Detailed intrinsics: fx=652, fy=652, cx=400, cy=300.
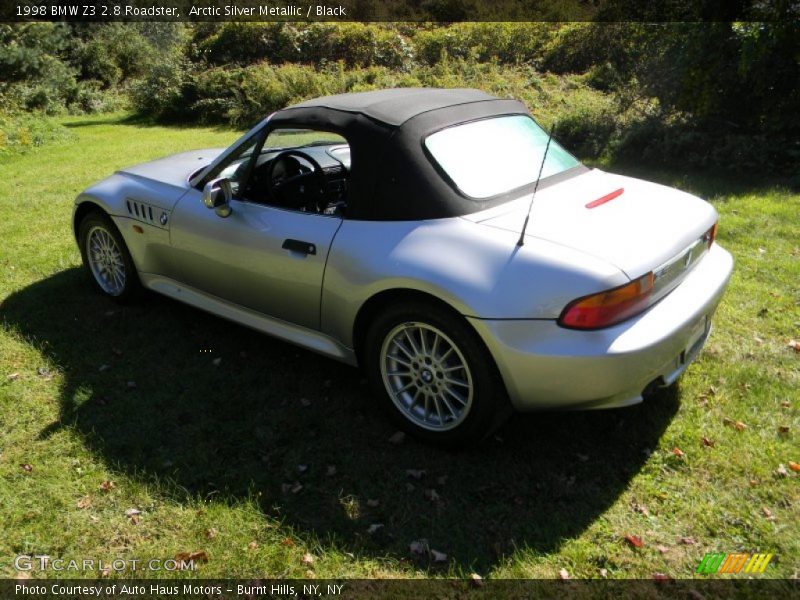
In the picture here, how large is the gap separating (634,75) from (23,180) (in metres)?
9.41

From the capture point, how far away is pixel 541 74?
15766 mm

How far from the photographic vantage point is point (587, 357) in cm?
278

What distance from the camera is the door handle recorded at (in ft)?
11.6

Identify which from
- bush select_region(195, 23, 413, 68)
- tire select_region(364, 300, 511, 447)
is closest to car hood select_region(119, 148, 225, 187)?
tire select_region(364, 300, 511, 447)

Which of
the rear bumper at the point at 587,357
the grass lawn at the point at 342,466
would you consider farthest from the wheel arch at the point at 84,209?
the rear bumper at the point at 587,357

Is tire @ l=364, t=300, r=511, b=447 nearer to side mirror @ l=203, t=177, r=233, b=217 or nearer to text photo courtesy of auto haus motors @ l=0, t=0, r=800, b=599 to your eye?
text photo courtesy of auto haus motors @ l=0, t=0, r=800, b=599

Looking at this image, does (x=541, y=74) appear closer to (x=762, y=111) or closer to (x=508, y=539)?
(x=762, y=111)

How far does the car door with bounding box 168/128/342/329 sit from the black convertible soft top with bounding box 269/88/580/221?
0.29 meters

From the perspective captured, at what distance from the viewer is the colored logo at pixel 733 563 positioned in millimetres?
2631

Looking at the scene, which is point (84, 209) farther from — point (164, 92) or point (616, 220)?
point (164, 92)

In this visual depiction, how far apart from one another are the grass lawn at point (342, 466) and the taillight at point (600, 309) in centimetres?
84

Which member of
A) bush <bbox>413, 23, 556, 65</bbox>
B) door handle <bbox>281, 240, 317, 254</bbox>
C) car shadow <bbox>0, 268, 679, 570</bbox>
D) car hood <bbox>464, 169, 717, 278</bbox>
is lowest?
car shadow <bbox>0, 268, 679, 570</bbox>

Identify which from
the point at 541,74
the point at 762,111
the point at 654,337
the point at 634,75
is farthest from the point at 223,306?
the point at 541,74

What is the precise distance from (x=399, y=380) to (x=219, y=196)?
62.3 inches
